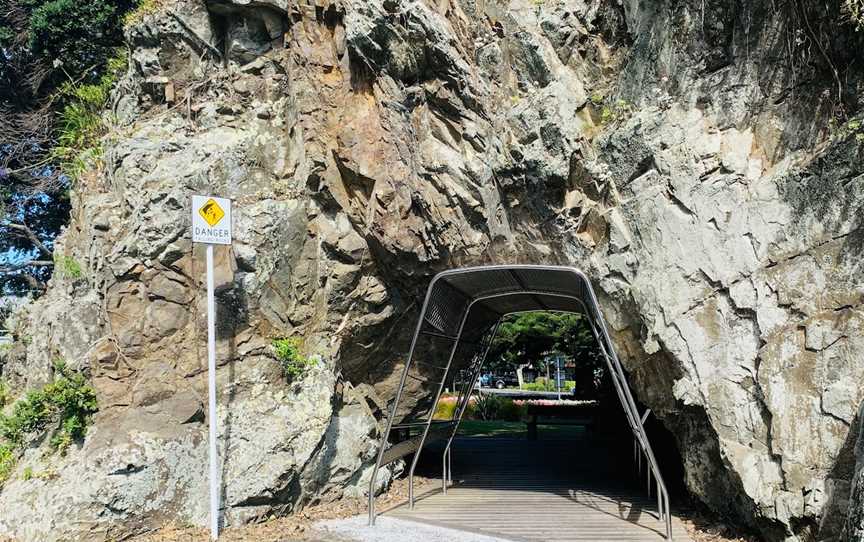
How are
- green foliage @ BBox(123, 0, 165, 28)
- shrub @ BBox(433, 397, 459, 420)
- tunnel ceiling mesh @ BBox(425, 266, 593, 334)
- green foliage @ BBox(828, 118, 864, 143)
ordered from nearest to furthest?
green foliage @ BBox(828, 118, 864, 143)
tunnel ceiling mesh @ BBox(425, 266, 593, 334)
green foliage @ BBox(123, 0, 165, 28)
shrub @ BBox(433, 397, 459, 420)

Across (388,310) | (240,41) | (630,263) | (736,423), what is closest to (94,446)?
(388,310)

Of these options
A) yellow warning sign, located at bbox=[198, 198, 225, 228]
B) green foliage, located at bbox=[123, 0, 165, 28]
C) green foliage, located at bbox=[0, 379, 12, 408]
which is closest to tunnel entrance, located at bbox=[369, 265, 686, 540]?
yellow warning sign, located at bbox=[198, 198, 225, 228]

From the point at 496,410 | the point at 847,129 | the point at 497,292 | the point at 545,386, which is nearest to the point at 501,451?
the point at 497,292

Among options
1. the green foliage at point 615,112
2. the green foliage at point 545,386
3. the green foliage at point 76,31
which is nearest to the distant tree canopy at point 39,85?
the green foliage at point 76,31

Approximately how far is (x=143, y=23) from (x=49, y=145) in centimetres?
879

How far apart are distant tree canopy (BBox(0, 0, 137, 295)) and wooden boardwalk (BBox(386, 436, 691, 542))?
10.7 meters

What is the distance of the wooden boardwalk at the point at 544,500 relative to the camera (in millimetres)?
7637

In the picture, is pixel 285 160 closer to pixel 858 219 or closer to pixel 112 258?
pixel 112 258

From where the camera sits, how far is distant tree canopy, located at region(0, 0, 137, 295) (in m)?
14.6

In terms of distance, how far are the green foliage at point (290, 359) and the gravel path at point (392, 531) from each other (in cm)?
178

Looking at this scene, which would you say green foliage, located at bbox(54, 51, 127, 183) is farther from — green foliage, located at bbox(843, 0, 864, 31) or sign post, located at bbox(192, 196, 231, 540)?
green foliage, located at bbox(843, 0, 864, 31)

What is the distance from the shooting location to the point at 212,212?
696 centimetres

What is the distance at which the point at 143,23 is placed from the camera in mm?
9039

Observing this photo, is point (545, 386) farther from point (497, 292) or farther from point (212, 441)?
point (212, 441)
